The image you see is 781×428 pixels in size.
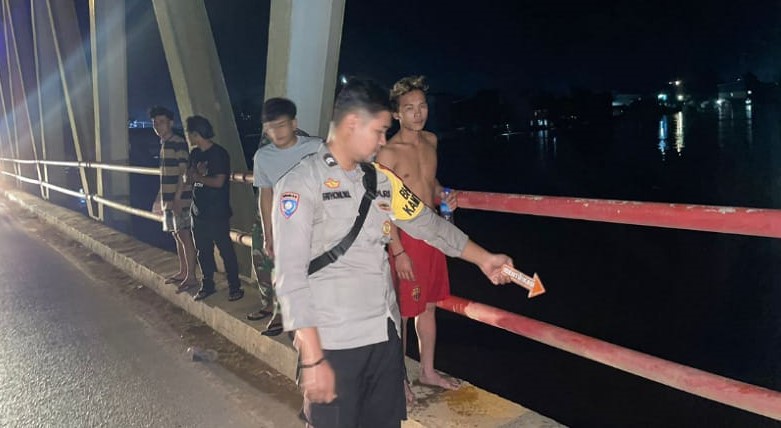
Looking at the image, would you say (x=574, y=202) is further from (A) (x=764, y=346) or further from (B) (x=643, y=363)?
(A) (x=764, y=346)

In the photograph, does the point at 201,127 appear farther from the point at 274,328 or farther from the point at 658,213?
the point at 658,213

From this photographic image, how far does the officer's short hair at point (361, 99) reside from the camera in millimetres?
2010

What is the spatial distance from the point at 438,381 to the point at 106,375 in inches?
94.7

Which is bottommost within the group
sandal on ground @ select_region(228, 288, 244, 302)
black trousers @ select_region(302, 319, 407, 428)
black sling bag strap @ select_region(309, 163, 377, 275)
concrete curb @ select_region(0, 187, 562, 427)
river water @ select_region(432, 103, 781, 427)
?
river water @ select_region(432, 103, 781, 427)

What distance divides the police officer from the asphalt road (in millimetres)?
1479

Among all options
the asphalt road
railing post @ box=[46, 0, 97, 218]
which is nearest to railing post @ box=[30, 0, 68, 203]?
railing post @ box=[46, 0, 97, 218]

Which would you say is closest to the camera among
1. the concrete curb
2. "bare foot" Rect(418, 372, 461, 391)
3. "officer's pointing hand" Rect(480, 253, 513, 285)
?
"officer's pointing hand" Rect(480, 253, 513, 285)

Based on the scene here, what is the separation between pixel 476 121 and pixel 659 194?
86112 millimetres

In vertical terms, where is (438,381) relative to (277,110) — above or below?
below

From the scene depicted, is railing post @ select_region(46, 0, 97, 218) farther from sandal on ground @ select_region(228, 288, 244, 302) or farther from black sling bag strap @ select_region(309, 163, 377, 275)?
black sling bag strap @ select_region(309, 163, 377, 275)

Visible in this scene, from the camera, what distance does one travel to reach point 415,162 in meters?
3.20

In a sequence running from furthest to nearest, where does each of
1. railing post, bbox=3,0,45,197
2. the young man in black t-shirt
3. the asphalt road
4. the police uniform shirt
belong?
railing post, bbox=3,0,45,197 < the young man in black t-shirt < the asphalt road < the police uniform shirt

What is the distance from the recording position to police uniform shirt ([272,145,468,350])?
1.93m

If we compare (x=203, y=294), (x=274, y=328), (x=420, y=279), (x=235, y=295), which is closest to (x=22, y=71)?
(x=203, y=294)
